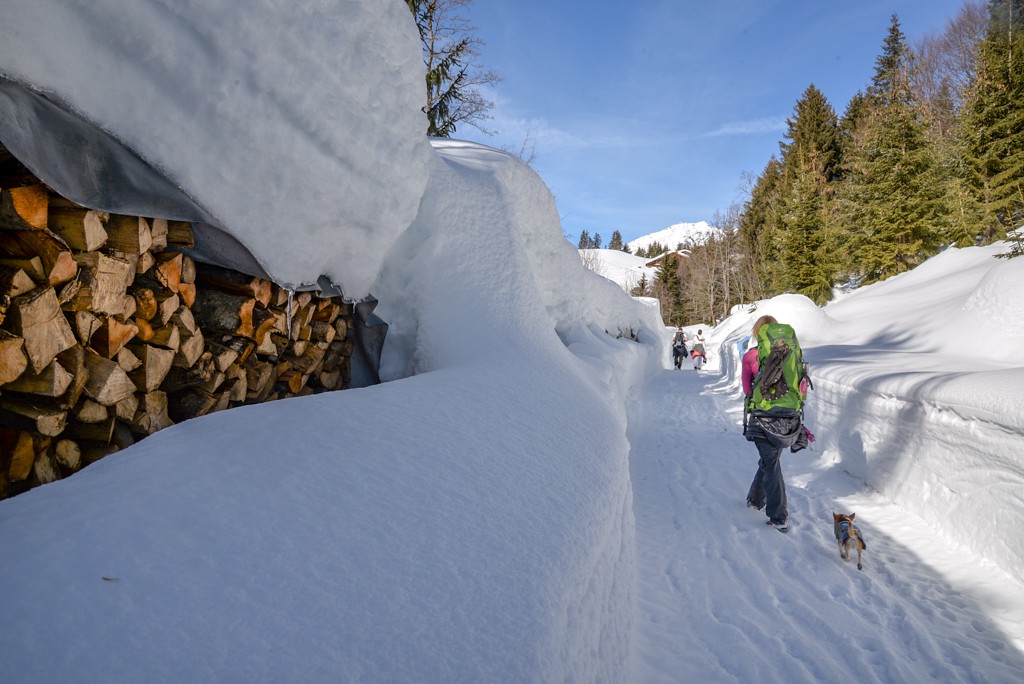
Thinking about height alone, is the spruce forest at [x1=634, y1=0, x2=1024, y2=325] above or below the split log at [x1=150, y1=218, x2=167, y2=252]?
above

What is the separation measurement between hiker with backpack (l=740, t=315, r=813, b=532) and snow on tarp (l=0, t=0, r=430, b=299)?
10.3 feet

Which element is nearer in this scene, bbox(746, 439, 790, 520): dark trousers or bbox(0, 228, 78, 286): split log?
bbox(0, 228, 78, 286): split log

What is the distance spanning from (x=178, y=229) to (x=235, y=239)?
231mm

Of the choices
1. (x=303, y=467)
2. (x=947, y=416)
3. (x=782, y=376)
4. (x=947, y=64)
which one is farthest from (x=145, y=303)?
(x=947, y=64)

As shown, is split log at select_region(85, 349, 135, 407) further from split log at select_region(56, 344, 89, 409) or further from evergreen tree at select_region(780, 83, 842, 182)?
evergreen tree at select_region(780, 83, 842, 182)

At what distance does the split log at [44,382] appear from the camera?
161cm

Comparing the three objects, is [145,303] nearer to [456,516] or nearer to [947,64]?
[456,516]

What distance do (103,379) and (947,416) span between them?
5332 mm

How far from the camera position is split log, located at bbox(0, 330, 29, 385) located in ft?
4.94

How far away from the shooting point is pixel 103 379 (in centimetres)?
180

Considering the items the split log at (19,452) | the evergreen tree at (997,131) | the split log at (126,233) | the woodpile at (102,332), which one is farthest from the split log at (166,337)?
the evergreen tree at (997,131)

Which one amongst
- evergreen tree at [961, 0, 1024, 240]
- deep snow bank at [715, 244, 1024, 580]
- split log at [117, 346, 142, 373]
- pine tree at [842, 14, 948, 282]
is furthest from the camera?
pine tree at [842, 14, 948, 282]

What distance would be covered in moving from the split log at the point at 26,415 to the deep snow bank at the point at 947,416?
16.2ft

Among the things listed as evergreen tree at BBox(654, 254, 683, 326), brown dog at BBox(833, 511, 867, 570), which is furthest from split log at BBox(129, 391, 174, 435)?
evergreen tree at BBox(654, 254, 683, 326)
